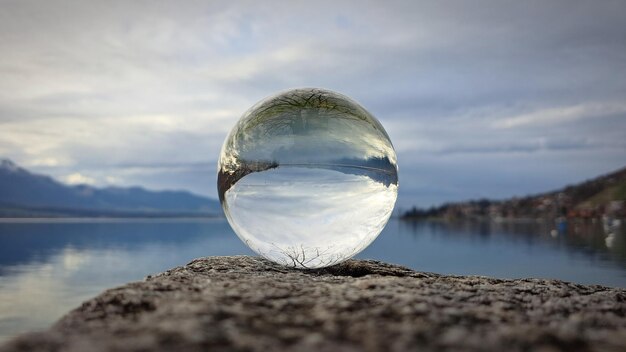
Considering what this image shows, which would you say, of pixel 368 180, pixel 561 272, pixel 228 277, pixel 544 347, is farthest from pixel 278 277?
pixel 561 272

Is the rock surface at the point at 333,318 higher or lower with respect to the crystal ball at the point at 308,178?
lower

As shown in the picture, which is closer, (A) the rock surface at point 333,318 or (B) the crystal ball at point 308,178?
(A) the rock surface at point 333,318

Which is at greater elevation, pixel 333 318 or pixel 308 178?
pixel 308 178

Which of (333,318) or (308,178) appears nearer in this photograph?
(333,318)

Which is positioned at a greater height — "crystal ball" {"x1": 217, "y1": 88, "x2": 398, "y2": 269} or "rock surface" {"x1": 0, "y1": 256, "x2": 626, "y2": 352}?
"crystal ball" {"x1": 217, "y1": 88, "x2": 398, "y2": 269}

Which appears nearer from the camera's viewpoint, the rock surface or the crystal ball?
the rock surface
